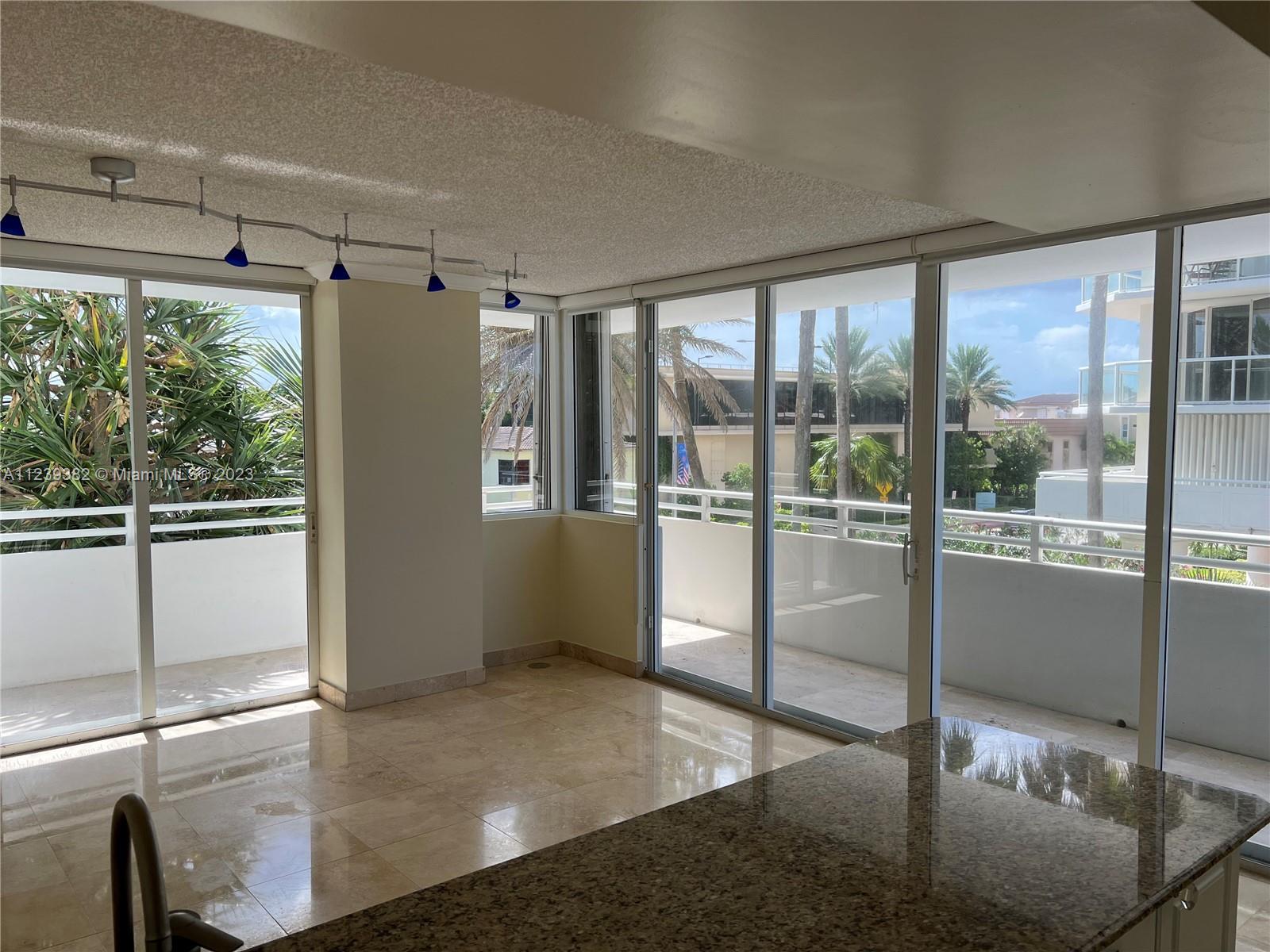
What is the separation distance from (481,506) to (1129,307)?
366 centimetres

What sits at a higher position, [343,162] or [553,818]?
[343,162]

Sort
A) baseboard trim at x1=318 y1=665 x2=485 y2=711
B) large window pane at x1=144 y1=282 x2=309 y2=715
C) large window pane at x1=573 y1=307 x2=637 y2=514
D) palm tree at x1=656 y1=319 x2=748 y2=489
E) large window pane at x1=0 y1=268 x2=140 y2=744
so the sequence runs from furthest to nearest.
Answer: large window pane at x1=573 y1=307 x2=637 y2=514 → palm tree at x1=656 y1=319 x2=748 y2=489 → baseboard trim at x1=318 y1=665 x2=485 y2=711 → large window pane at x1=144 y1=282 x2=309 y2=715 → large window pane at x1=0 y1=268 x2=140 y2=744

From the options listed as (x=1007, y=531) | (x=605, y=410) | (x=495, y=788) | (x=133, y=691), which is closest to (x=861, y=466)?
(x=1007, y=531)

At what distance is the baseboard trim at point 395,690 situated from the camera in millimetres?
5035

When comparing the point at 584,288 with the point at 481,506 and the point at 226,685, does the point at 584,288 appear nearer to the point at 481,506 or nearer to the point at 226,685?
the point at 481,506

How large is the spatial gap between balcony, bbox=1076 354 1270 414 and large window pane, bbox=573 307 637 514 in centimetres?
292

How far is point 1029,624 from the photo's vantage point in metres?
3.82

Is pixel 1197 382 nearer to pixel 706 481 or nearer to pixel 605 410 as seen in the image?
pixel 706 481

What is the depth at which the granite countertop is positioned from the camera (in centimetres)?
129

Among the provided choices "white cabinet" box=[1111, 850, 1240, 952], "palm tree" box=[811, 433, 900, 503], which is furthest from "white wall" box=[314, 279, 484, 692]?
"white cabinet" box=[1111, 850, 1240, 952]

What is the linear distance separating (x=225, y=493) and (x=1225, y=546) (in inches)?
193

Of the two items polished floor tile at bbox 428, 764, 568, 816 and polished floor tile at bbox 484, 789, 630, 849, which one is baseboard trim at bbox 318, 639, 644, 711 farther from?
polished floor tile at bbox 484, 789, 630, 849

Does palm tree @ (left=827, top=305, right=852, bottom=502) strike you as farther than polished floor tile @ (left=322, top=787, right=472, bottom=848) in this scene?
Yes

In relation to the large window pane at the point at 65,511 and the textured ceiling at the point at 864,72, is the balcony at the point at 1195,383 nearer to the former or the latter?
the textured ceiling at the point at 864,72
